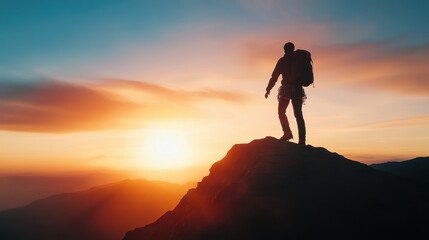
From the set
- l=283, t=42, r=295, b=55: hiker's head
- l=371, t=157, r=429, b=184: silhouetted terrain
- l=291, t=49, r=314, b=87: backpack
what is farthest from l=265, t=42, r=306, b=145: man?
l=371, t=157, r=429, b=184: silhouetted terrain

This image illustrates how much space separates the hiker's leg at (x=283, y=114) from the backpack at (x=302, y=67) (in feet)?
3.74

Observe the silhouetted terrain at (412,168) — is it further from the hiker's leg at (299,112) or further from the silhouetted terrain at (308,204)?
the silhouetted terrain at (308,204)

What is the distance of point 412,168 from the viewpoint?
86.6 feet

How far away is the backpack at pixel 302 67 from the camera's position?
49.0 ft

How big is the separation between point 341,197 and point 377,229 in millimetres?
1572

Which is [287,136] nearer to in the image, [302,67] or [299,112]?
[299,112]

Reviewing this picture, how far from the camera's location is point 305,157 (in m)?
14.0

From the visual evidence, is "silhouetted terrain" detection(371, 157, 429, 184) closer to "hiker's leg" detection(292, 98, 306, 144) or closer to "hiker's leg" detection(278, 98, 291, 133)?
"hiker's leg" detection(278, 98, 291, 133)

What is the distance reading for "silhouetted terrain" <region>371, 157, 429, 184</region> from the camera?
24.6m

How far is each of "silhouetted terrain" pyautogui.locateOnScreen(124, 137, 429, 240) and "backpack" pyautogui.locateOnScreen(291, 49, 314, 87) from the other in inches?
103

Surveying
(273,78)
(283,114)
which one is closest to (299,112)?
(283,114)

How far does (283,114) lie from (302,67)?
2.24 meters

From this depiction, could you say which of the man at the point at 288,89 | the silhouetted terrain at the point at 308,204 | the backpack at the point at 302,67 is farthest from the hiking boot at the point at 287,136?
the backpack at the point at 302,67

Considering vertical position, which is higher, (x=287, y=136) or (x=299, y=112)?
(x=299, y=112)
